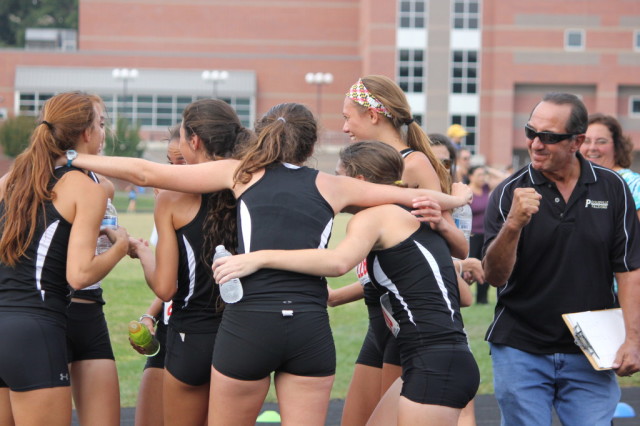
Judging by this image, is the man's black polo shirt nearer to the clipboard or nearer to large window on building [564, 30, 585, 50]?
the clipboard

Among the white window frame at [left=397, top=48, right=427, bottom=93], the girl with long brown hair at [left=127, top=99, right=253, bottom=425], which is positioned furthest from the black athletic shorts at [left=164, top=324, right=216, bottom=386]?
the white window frame at [left=397, top=48, right=427, bottom=93]

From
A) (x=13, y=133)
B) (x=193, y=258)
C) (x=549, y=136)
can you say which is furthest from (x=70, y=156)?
(x=13, y=133)

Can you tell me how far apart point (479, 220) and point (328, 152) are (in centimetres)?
4595

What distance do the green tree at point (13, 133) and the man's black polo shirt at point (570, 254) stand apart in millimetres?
53279

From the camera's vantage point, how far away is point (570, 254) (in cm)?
436

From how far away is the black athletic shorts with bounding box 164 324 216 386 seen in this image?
4402 millimetres

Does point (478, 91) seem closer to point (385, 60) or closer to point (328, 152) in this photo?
point (385, 60)

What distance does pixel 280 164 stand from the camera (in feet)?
13.0

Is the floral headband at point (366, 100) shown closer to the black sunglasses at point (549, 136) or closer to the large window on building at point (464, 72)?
the black sunglasses at point (549, 136)

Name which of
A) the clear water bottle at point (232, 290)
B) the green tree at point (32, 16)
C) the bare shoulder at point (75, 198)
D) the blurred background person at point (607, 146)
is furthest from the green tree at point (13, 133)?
the clear water bottle at point (232, 290)

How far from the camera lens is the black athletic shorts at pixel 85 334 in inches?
180

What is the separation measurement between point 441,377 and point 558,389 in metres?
0.89

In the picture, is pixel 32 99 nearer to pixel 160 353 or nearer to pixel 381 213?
pixel 160 353

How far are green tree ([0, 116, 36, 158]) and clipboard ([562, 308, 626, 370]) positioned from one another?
5350cm
